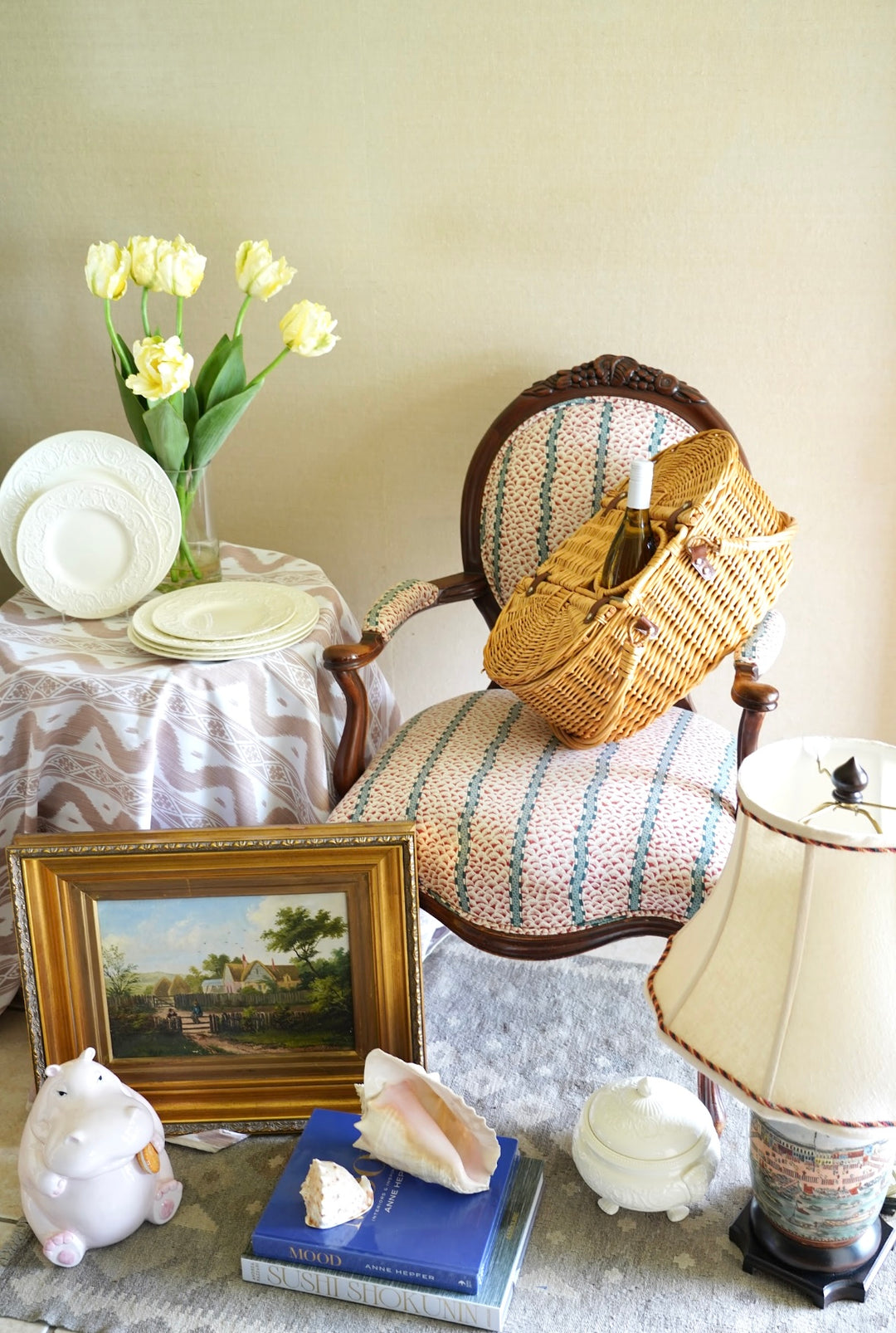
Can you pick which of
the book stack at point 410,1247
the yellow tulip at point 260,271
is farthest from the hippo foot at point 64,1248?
the yellow tulip at point 260,271

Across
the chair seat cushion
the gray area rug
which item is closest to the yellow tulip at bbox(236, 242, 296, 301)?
the chair seat cushion

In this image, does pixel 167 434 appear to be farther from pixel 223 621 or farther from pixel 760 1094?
pixel 760 1094

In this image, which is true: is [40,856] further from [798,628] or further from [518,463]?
[798,628]

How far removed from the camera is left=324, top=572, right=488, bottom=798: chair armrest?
5.15 ft

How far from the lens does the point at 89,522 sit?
5.58 feet

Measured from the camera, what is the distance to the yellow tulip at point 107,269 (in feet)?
5.45

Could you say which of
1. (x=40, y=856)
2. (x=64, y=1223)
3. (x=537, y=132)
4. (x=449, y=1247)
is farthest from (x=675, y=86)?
(x=64, y=1223)

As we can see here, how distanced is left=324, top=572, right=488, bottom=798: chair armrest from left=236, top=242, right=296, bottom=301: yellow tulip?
1.61ft

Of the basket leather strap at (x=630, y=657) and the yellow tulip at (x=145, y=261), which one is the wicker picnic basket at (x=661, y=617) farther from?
the yellow tulip at (x=145, y=261)

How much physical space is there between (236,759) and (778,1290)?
92 centimetres

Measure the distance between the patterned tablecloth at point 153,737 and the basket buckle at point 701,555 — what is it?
559mm

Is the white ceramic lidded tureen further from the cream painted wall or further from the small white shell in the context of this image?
the cream painted wall

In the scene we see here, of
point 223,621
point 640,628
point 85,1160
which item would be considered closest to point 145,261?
point 223,621

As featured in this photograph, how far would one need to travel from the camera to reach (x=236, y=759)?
1.57 m
